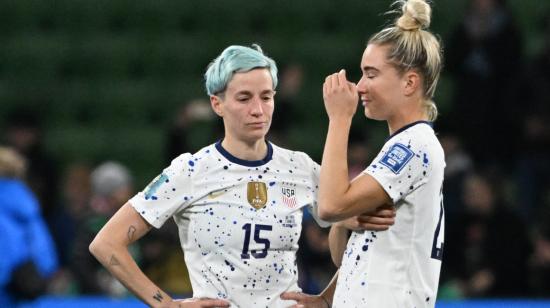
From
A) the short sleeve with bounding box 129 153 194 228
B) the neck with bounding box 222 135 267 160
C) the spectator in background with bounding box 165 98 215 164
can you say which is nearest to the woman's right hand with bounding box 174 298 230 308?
the short sleeve with bounding box 129 153 194 228

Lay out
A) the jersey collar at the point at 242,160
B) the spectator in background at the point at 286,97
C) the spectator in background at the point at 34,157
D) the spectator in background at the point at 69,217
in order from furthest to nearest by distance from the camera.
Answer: the spectator in background at the point at 34,157 → the spectator in background at the point at 286,97 → the spectator in background at the point at 69,217 → the jersey collar at the point at 242,160

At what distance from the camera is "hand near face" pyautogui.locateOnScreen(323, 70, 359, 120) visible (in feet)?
12.7

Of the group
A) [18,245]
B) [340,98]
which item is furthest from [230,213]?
[18,245]

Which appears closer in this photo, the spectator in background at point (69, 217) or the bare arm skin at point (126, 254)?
the bare arm skin at point (126, 254)

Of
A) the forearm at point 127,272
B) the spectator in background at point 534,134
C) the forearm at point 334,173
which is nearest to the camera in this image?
the forearm at point 334,173

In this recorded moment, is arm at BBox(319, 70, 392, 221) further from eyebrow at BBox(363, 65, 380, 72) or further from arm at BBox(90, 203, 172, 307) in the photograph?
arm at BBox(90, 203, 172, 307)

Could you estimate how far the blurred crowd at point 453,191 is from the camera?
23.1 ft

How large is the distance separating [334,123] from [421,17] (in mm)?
443

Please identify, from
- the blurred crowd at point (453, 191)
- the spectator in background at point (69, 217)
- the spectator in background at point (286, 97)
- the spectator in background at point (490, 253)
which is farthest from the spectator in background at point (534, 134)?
the spectator in background at point (69, 217)

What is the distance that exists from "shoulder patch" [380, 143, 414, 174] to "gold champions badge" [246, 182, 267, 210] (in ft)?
1.42

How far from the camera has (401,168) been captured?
3.85 meters

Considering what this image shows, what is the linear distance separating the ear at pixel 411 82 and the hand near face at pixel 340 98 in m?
0.16

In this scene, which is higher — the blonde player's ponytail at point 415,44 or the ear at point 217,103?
the blonde player's ponytail at point 415,44

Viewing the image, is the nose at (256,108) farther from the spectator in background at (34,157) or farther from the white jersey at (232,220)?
the spectator in background at (34,157)
